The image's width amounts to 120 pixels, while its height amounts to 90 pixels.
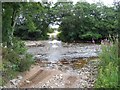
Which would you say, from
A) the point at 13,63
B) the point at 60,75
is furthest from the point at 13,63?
the point at 60,75

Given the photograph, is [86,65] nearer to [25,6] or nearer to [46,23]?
[25,6]

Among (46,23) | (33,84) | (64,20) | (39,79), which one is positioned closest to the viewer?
(33,84)

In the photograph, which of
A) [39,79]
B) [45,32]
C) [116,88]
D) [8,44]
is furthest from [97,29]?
[116,88]

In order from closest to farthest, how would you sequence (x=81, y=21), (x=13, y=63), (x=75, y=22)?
(x=13, y=63) < (x=75, y=22) < (x=81, y=21)

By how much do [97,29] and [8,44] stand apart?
4.77 m

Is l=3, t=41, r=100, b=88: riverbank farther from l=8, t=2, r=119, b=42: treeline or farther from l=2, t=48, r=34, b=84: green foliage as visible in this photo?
l=8, t=2, r=119, b=42: treeline

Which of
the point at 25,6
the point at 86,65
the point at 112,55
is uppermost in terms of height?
the point at 25,6

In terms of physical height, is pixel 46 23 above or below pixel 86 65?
above

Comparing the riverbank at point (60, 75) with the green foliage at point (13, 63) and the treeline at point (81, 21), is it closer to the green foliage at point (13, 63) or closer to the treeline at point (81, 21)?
the green foliage at point (13, 63)

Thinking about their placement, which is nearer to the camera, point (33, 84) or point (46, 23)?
point (33, 84)

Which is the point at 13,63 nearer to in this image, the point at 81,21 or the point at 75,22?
the point at 75,22

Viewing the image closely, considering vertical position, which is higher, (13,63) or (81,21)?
(81,21)

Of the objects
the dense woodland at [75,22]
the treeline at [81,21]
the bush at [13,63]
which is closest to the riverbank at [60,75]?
the bush at [13,63]

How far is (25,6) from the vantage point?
429 centimetres
